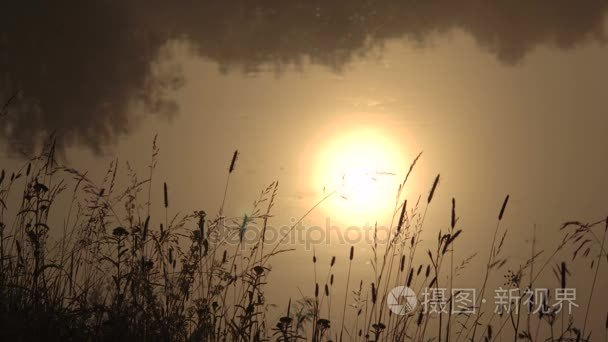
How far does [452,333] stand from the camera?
3.46 metres

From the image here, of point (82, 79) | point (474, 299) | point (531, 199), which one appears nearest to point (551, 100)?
point (531, 199)

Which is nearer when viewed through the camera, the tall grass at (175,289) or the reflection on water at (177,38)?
the tall grass at (175,289)

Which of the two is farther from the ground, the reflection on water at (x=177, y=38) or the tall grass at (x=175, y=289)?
the reflection on water at (x=177, y=38)

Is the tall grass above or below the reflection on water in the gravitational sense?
below

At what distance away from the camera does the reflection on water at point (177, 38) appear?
7770 mm

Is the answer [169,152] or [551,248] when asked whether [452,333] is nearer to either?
[551,248]

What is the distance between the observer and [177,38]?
8.73 metres

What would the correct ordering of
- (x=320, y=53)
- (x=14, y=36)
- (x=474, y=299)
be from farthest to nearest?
(x=14, y=36) < (x=320, y=53) < (x=474, y=299)

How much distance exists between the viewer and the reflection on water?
7.77 metres

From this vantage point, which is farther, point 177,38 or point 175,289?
point 177,38

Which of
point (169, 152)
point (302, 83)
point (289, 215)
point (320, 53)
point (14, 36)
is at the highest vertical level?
point (14, 36)

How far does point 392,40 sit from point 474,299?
5.13 m

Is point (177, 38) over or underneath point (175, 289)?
over

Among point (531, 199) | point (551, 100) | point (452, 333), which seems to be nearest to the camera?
point (452, 333)
